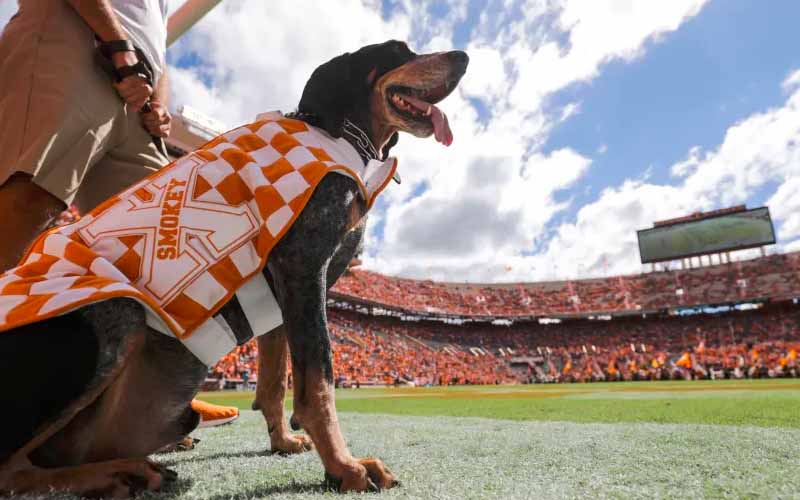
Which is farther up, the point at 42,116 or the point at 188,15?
the point at 188,15

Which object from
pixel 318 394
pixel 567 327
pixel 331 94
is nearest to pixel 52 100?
pixel 331 94

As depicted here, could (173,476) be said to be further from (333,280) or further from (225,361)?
(225,361)

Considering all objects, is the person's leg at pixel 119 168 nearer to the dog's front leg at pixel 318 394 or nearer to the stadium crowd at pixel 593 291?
the dog's front leg at pixel 318 394

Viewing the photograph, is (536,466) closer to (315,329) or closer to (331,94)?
(315,329)

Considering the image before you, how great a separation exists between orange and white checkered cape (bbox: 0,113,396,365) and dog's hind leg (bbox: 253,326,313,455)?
2.53 ft

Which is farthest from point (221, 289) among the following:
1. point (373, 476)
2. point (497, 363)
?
point (497, 363)

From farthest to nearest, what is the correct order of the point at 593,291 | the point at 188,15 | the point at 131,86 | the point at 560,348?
the point at 593,291, the point at 560,348, the point at 188,15, the point at 131,86

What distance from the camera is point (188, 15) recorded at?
4.12m

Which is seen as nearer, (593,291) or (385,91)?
(385,91)

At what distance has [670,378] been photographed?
1145 inches

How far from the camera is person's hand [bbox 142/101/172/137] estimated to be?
2.65 metres

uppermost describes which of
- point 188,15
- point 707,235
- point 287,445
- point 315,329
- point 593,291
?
point 707,235

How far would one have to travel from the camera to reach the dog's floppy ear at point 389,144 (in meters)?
2.69

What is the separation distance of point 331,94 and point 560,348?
152 ft
